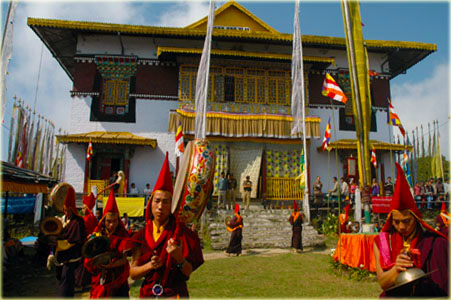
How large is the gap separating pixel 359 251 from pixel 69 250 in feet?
20.9

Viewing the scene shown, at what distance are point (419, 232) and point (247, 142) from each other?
1539cm

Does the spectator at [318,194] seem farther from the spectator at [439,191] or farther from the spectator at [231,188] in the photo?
the spectator at [439,191]

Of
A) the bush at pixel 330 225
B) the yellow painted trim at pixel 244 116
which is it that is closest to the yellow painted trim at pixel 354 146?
the yellow painted trim at pixel 244 116

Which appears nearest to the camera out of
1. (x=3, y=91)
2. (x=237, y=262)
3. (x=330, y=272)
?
(x=3, y=91)

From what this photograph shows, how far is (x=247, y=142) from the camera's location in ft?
60.3

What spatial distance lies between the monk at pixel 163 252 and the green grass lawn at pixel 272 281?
3927 mm

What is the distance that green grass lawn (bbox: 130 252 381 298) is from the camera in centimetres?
711

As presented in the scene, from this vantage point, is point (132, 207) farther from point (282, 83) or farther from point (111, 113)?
point (282, 83)

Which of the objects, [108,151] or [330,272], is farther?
[108,151]

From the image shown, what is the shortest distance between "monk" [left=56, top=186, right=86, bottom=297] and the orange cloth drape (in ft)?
20.3

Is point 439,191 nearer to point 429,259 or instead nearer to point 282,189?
point 282,189

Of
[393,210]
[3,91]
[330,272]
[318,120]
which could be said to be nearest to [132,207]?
[3,91]

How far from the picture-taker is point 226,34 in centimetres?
1839

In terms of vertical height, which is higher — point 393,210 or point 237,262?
point 393,210
